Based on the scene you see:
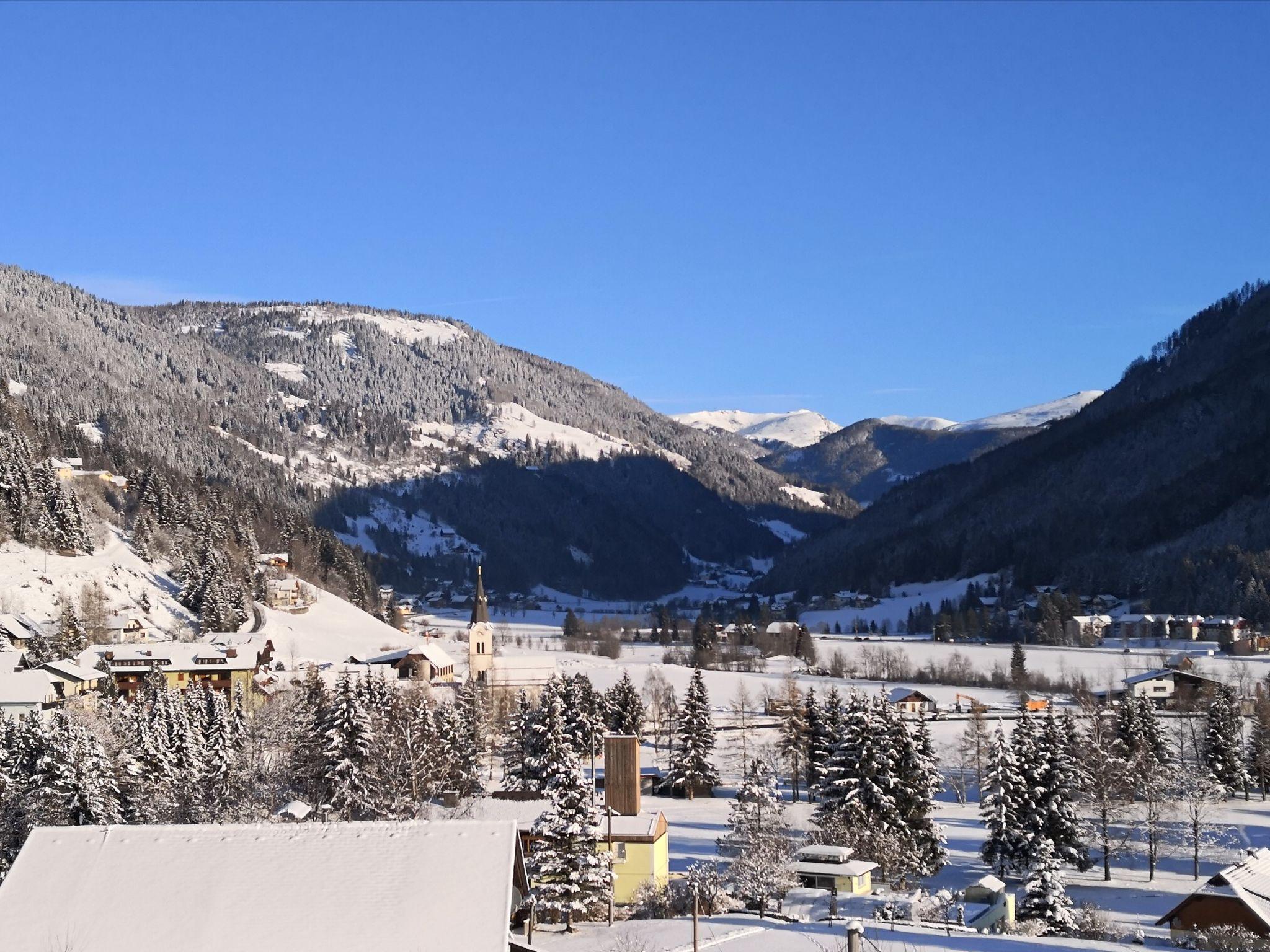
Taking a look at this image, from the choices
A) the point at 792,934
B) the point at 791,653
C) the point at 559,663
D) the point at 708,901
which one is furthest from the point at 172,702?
the point at 791,653

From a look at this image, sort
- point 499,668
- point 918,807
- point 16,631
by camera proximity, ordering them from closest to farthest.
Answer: point 918,807 → point 16,631 → point 499,668

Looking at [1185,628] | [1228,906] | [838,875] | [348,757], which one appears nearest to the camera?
[1228,906]

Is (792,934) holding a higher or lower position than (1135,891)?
higher

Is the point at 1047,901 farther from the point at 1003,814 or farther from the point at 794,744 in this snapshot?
the point at 794,744

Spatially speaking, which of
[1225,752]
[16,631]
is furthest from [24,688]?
[1225,752]

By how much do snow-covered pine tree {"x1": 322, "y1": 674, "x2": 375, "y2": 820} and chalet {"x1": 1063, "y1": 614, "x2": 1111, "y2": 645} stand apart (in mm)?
112767

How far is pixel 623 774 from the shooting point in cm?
4647

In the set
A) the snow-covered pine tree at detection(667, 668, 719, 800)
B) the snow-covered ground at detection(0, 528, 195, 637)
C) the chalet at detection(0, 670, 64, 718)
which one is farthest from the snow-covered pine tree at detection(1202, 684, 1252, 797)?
the snow-covered ground at detection(0, 528, 195, 637)

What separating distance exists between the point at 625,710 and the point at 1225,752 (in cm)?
3524

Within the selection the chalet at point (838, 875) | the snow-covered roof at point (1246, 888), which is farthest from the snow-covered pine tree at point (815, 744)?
the snow-covered roof at point (1246, 888)

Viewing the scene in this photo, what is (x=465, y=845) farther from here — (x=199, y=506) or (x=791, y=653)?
(x=791, y=653)

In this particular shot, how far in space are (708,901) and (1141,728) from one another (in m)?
36.2

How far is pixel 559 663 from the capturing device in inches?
4685

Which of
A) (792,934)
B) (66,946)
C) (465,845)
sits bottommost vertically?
(792,934)
